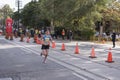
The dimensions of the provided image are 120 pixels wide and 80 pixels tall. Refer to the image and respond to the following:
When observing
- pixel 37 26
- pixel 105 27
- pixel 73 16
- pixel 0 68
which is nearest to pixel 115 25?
pixel 105 27

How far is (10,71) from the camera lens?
45.6 ft

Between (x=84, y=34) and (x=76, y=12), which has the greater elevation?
(x=76, y=12)

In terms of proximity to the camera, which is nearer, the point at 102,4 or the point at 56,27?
the point at 102,4

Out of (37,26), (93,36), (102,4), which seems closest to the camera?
(102,4)

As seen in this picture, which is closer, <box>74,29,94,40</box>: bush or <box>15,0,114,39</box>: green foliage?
<box>15,0,114,39</box>: green foliage

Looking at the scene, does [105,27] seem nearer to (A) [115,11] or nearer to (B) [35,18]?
(A) [115,11]

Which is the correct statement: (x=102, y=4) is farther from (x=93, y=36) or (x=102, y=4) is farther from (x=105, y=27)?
(x=105, y=27)

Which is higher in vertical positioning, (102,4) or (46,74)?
(102,4)

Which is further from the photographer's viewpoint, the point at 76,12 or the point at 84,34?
the point at 84,34

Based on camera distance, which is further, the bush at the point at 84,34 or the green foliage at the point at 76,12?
the bush at the point at 84,34

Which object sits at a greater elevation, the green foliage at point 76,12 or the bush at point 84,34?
the green foliage at point 76,12

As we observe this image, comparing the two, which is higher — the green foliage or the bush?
the green foliage

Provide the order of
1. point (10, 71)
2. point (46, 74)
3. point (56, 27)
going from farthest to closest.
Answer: point (56, 27), point (10, 71), point (46, 74)

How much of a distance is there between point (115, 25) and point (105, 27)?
10.1ft
